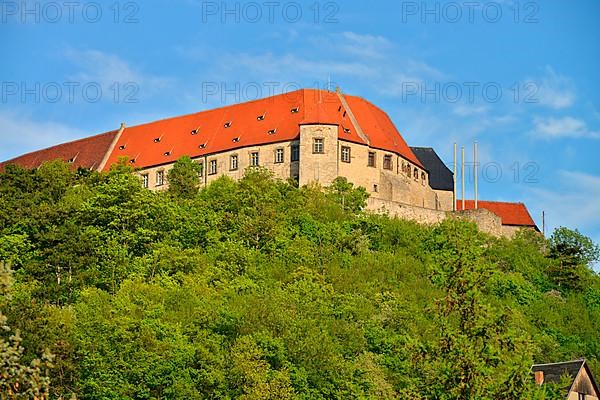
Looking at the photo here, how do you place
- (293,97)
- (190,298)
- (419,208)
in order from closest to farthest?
(190,298), (419,208), (293,97)

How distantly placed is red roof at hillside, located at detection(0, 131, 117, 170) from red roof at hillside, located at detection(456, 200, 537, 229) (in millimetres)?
23699

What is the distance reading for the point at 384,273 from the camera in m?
61.0

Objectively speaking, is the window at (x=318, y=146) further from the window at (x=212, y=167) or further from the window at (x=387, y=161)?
the window at (x=212, y=167)

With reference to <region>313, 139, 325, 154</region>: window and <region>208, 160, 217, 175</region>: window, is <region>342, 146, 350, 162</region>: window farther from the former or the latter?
<region>208, 160, 217, 175</region>: window

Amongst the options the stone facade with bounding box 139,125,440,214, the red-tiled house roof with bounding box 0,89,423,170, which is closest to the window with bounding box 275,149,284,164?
the stone facade with bounding box 139,125,440,214

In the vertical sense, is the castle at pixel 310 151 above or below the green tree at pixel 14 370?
above

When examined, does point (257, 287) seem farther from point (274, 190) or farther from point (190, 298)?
point (274, 190)

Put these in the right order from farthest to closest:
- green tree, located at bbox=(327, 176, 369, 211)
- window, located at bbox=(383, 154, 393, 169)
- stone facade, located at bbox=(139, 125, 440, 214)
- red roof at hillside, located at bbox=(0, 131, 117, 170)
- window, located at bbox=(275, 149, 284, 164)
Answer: red roof at hillside, located at bbox=(0, 131, 117, 170), window, located at bbox=(383, 154, 393, 169), window, located at bbox=(275, 149, 284, 164), stone facade, located at bbox=(139, 125, 440, 214), green tree, located at bbox=(327, 176, 369, 211)

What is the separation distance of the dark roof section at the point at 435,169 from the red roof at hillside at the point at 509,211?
178cm

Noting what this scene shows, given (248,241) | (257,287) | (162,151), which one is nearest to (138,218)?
(248,241)

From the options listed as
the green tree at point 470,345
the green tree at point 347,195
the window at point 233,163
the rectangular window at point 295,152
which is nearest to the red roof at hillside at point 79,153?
the window at point 233,163

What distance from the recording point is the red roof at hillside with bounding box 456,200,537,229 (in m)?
76.4

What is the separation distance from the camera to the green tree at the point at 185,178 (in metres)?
68.7

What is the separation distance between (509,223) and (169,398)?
37.2m
